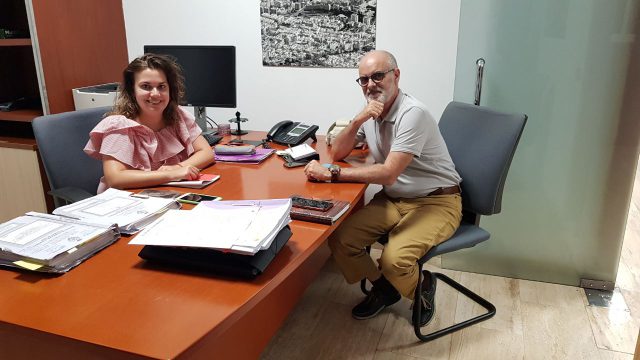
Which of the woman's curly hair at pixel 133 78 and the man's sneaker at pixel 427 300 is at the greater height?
the woman's curly hair at pixel 133 78

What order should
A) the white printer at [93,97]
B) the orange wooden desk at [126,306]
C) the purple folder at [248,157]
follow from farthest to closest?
1. the white printer at [93,97]
2. the purple folder at [248,157]
3. the orange wooden desk at [126,306]

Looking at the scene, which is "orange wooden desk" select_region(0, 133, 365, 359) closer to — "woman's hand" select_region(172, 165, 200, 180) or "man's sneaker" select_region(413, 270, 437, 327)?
"woman's hand" select_region(172, 165, 200, 180)

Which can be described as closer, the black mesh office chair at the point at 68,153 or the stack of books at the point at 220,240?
the stack of books at the point at 220,240

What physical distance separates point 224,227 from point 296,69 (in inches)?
76.4

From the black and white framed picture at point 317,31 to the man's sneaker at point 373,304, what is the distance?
53.9 inches

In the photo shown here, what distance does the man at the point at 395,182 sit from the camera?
203 cm

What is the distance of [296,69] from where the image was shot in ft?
9.94

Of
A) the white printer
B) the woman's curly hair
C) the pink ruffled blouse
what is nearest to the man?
the pink ruffled blouse

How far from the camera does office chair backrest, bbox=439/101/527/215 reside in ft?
6.68

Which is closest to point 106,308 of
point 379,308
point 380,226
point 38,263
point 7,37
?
point 38,263

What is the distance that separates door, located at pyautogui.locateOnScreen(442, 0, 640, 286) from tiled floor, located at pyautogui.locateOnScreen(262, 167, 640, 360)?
23 cm

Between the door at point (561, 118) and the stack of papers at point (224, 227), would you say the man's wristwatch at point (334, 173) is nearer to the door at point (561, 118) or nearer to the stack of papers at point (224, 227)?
the stack of papers at point (224, 227)

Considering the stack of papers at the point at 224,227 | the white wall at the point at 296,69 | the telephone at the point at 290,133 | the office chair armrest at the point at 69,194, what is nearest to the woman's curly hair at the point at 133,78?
the office chair armrest at the point at 69,194

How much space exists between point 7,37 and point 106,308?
2577mm
